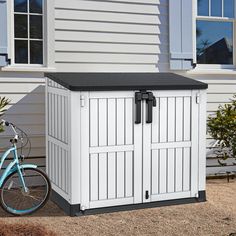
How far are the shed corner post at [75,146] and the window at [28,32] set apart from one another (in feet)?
5.94

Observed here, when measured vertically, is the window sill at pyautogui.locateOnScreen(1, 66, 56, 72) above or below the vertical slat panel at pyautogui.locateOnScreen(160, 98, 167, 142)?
above

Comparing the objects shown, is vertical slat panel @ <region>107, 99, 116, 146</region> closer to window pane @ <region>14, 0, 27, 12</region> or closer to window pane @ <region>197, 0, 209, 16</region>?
window pane @ <region>14, 0, 27, 12</region>

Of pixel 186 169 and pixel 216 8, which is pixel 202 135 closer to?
pixel 186 169

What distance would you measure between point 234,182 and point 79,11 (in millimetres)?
3378

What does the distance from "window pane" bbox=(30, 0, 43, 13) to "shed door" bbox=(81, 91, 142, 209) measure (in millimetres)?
→ 2098

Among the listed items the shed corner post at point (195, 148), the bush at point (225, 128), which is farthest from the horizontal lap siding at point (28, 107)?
the bush at point (225, 128)

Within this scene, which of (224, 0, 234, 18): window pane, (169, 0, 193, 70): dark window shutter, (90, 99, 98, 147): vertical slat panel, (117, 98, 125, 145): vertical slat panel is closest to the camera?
(90, 99, 98, 147): vertical slat panel

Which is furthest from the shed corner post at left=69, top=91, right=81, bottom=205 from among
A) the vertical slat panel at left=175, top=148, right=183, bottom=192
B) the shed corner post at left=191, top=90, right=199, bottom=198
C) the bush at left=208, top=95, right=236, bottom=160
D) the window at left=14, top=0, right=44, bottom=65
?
the bush at left=208, top=95, right=236, bottom=160

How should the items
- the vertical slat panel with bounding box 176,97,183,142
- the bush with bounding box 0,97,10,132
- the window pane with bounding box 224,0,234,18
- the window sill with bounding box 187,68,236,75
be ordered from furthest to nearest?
the window pane with bounding box 224,0,234,18 → the window sill with bounding box 187,68,236,75 → the bush with bounding box 0,97,10,132 → the vertical slat panel with bounding box 176,97,183,142

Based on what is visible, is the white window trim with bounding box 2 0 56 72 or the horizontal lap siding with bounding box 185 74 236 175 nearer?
the white window trim with bounding box 2 0 56 72

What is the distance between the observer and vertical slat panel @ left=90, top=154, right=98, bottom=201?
19.6ft

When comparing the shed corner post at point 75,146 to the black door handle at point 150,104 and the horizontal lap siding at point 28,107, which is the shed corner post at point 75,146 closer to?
the black door handle at point 150,104

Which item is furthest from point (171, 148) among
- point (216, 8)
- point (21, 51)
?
point (216, 8)

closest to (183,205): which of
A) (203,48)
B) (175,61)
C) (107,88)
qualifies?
(107,88)
